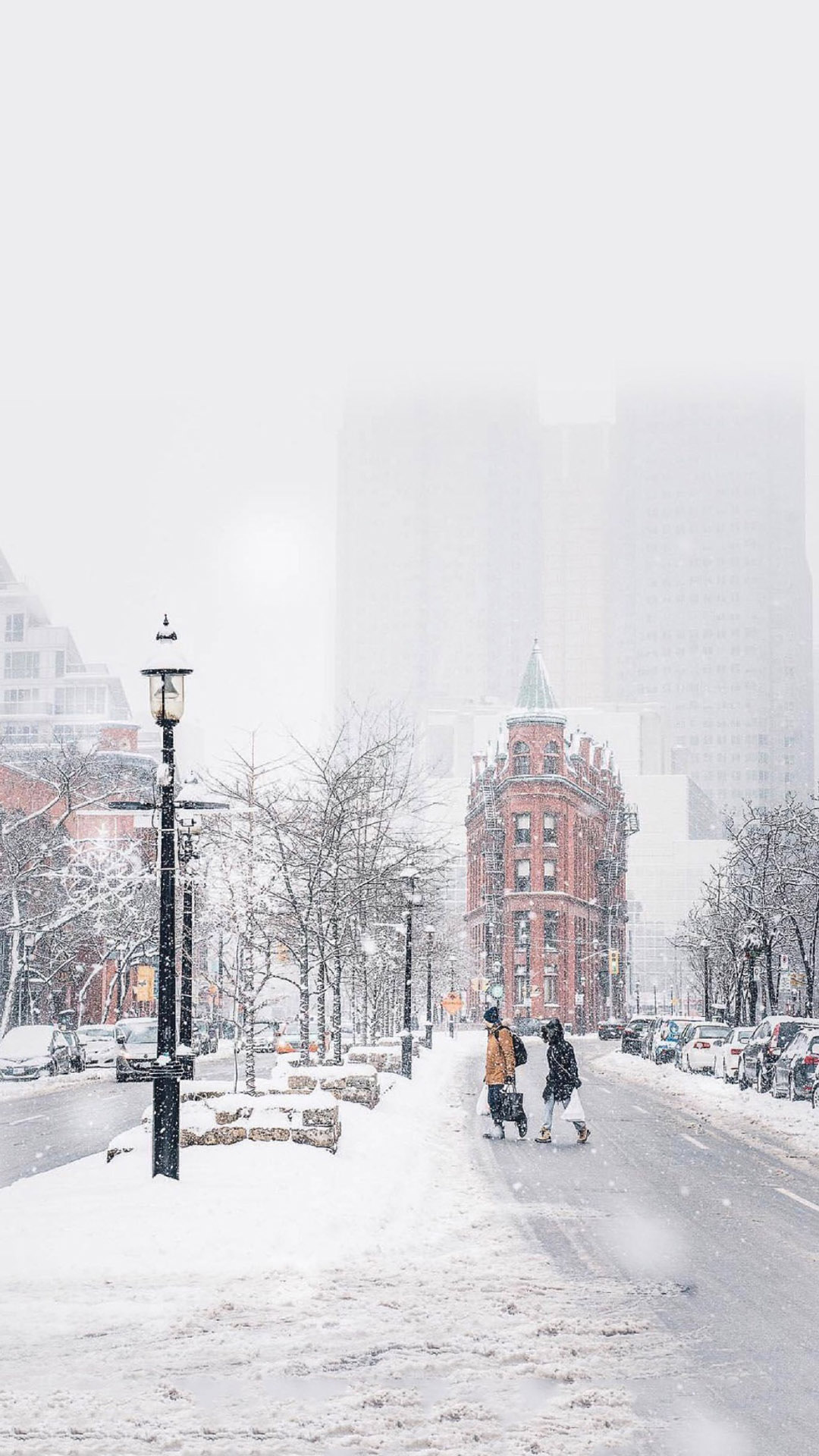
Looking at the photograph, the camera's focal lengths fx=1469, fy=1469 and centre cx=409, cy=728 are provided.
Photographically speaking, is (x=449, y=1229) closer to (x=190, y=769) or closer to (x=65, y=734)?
(x=190, y=769)

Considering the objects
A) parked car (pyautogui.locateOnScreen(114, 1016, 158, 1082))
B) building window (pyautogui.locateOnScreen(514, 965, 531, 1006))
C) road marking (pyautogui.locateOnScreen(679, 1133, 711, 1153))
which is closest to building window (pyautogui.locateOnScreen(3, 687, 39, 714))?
building window (pyautogui.locateOnScreen(514, 965, 531, 1006))

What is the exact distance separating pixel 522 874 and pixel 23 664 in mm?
70357

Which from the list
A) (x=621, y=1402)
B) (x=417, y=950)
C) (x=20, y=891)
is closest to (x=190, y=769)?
(x=621, y=1402)

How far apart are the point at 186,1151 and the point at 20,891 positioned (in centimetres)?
3308

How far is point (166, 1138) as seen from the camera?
1348 centimetres

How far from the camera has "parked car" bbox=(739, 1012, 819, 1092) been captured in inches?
1200

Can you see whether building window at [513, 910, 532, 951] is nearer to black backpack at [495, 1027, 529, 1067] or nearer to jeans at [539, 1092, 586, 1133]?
jeans at [539, 1092, 586, 1133]

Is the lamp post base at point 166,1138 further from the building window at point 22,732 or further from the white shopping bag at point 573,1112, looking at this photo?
the building window at point 22,732

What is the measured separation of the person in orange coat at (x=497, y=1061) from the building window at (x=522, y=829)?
82.3 meters

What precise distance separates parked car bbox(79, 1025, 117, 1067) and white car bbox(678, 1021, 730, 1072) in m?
18.5

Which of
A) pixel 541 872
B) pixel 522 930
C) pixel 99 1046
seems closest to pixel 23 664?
pixel 541 872

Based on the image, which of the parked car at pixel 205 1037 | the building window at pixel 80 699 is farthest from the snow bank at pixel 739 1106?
the building window at pixel 80 699

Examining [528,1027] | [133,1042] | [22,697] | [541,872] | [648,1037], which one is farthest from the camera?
[22,697]

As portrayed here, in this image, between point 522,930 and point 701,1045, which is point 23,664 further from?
point 701,1045
